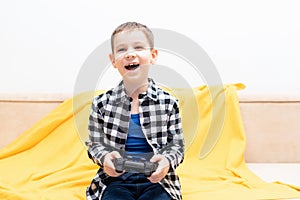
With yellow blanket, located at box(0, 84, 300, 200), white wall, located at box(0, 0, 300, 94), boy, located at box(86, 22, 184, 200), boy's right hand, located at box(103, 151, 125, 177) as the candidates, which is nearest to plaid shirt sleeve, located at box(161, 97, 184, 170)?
boy, located at box(86, 22, 184, 200)

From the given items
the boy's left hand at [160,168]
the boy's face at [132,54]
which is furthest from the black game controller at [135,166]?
the boy's face at [132,54]

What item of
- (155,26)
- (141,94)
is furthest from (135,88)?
(155,26)

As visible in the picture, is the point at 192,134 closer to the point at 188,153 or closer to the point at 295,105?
the point at 188,153

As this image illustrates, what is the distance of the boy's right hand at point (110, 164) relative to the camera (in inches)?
40.6

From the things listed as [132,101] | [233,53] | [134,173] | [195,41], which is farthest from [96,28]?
[134,173]

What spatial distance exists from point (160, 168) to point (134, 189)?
114mm

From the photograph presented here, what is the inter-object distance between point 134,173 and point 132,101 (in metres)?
0.20

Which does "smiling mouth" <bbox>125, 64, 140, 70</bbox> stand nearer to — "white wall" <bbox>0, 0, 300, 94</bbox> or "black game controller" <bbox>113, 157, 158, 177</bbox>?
"black game controller" <bbox>113, 157, 158, 177</bbox>

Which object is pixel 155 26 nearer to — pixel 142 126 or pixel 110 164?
pixel 142 126

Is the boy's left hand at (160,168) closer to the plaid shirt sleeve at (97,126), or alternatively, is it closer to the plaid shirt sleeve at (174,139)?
the plaid shirt sleeve at (174,139)

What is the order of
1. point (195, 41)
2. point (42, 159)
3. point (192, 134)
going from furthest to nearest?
point (195, 41), point (42, 159), point (192, 134)

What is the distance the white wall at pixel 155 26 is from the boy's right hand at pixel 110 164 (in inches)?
38.5

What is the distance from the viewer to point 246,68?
1975mm

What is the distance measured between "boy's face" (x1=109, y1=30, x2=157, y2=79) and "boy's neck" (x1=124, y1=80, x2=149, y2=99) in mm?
28
